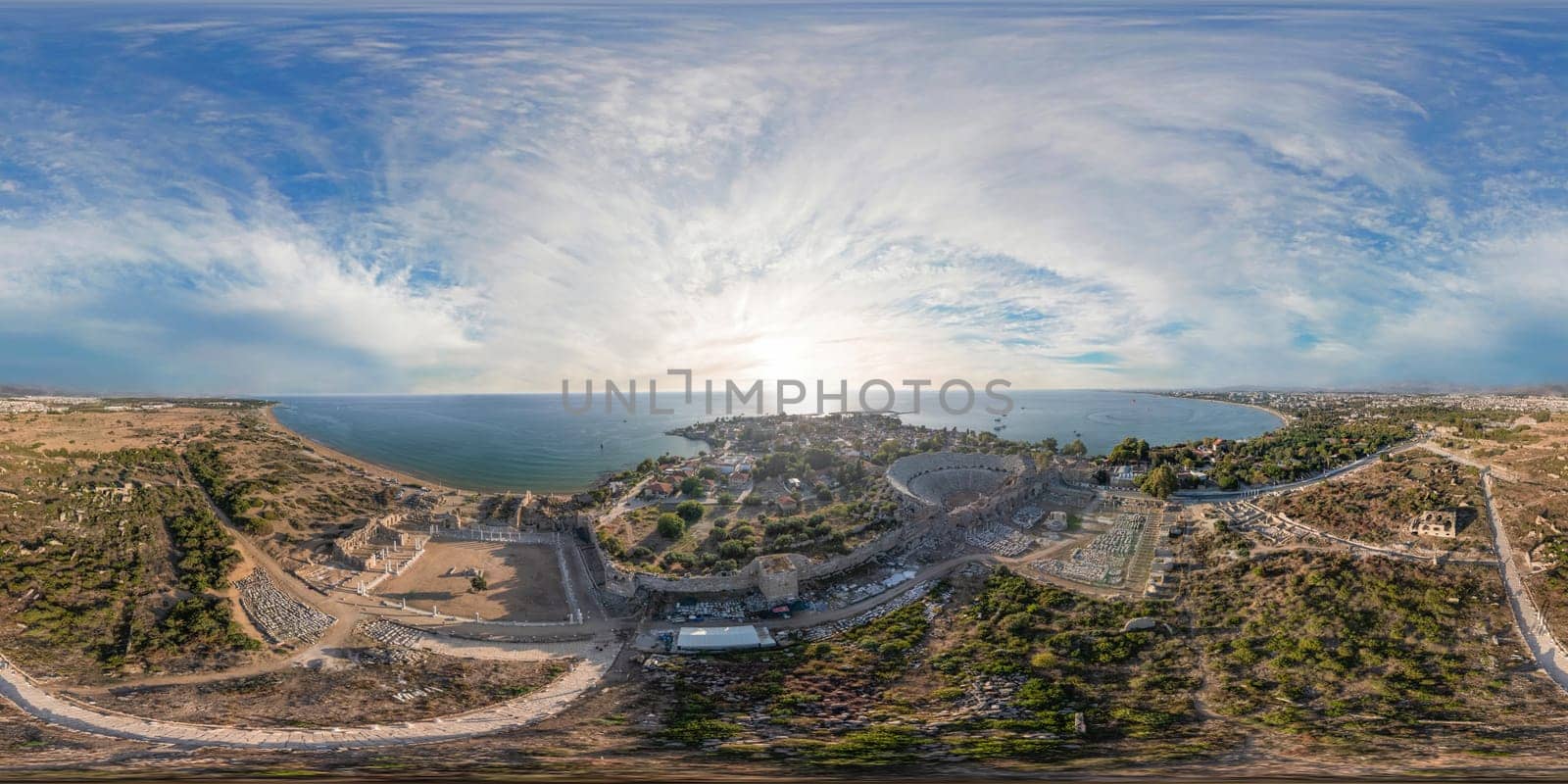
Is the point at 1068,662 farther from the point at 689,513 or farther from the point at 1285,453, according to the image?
the point at 1285,453

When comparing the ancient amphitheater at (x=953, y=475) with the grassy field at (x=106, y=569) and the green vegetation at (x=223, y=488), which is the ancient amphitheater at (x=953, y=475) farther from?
the green vegetation at (x=223, y=488)

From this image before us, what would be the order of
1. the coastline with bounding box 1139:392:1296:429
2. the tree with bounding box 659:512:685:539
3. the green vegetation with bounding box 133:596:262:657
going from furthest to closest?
1. the coastline with bounding box 1139:392:1296:429
2. the tree with bounding box 659:512:685:539
3. the green vegetation with bounding box 133:596:262:657

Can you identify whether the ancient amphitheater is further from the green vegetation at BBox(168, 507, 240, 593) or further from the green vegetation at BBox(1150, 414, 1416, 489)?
the green vegetation at BBox(168, 507, 240, 593)

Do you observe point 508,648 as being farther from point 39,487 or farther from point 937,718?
point 39,487

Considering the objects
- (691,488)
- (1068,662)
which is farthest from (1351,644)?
(691,488)

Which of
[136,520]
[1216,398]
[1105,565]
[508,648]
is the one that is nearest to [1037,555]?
[1105,565]

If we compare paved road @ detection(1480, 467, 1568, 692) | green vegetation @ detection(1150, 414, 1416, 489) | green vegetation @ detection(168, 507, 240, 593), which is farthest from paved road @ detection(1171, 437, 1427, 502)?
green vegetation @ detection(168, 507, 240, 593)
